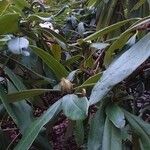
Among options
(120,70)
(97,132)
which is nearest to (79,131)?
(97,132)

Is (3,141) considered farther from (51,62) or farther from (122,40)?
(122,40)

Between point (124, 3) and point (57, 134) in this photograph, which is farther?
point (124, 3)

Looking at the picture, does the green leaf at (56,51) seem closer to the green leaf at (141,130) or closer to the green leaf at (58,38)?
the green leaf at (58,38)

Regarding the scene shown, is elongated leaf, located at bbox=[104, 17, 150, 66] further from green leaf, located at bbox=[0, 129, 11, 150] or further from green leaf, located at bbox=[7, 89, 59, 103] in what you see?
green leaf, located at bbox=[0, 129, 11, 150]

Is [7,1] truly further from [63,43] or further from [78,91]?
[78,91]

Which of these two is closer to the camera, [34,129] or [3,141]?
[34,129]

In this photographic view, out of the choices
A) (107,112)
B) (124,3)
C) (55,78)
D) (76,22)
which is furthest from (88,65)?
(124,3)

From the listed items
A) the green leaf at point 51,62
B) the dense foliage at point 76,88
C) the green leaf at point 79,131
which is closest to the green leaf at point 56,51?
the dense foliage at point 76,88
